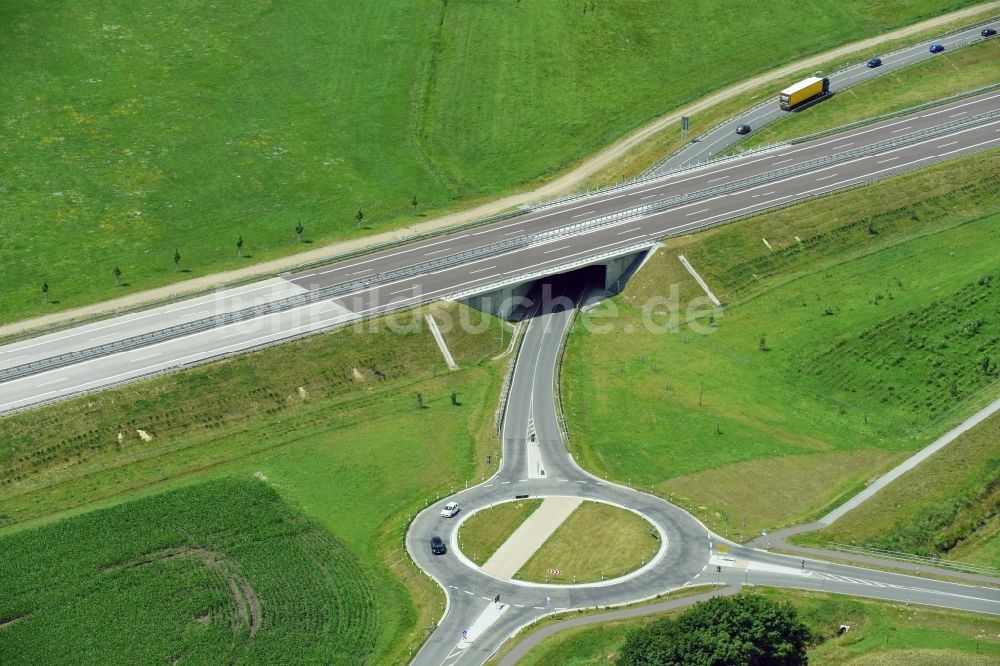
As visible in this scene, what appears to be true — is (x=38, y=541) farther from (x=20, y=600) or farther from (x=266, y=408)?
(x=266, y=408)

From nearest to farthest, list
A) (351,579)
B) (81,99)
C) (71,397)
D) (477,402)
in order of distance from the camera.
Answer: (351,579), (71,397), (477,402), (81,99)

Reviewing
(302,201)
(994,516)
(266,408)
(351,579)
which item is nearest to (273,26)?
(302,201)

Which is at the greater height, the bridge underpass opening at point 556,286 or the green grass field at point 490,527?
the bridge underpass opening at point 556,286

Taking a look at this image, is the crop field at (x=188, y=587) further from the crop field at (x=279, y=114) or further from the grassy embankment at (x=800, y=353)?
the crop field at (x=279, y=114)

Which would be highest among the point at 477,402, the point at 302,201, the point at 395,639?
the point at 302,201

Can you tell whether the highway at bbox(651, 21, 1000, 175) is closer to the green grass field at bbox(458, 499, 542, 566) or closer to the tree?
the green grass field at bbox(458, 499, 542, 566)

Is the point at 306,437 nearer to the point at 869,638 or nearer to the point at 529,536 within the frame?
the point at 529,536

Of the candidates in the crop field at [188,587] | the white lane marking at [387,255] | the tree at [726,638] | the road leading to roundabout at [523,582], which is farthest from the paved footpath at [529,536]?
the white lane marking at [387,255]
